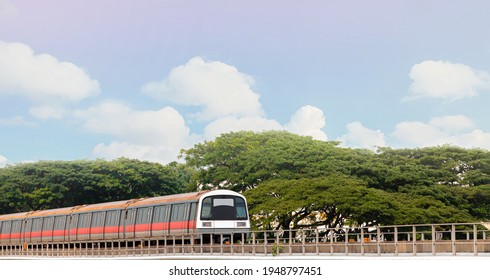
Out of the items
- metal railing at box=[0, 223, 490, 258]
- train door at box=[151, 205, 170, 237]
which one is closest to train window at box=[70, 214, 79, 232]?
metal railing at box=[0, 223, 490, 258]

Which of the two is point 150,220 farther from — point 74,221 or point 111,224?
point 74,221

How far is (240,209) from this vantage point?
128 feet

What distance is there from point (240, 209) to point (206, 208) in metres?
2.22

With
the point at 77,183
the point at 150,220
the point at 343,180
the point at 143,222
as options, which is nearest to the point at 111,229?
the point at 143,222

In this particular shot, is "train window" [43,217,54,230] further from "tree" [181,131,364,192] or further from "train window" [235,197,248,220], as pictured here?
"train window" [235,197,248,220]

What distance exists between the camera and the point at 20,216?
56031mm

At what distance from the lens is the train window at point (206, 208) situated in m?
37.5

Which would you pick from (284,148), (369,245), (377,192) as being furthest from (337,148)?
(369,245)

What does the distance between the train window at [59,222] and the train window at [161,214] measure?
1178cm

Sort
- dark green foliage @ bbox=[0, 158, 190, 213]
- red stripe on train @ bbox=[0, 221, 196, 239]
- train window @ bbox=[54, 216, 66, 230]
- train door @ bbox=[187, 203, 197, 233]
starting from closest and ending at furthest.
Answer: train door @ bbox=[187, 203, 197, 233]
red stripe on train @ bbox=[0, 221, 196, 239]
train window @ bbox=[54, 216, 66, 230]
dark green foliage @ bbox=[0, 158, 190, 213]

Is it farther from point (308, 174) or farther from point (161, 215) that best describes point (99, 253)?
point (308, 174)

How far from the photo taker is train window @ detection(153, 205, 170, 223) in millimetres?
39750

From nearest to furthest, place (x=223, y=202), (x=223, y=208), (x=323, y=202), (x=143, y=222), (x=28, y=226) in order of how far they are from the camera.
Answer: (x=223, y=208) → (x=223, y=202) → (x=143, y=222) → (x=323, y=202) → (x=28, y=226)

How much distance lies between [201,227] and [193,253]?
7.76ft
